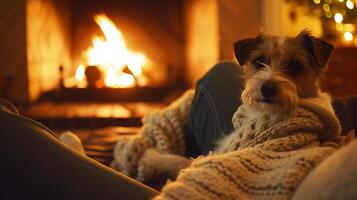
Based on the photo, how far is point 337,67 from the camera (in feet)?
10.2

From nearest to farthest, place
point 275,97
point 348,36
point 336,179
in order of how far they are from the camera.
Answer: point 336,179 → point 275,97 → point 348,36

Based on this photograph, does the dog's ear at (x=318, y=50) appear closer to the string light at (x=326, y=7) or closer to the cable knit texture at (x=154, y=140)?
the cable knit texture at (x=154, y=140)

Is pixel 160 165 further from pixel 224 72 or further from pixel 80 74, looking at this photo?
pixel 80 74

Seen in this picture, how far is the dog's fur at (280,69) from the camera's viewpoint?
115 cm

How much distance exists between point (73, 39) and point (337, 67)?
1.71 m

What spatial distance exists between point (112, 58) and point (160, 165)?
71.5 inches

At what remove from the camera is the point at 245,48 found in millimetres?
1425

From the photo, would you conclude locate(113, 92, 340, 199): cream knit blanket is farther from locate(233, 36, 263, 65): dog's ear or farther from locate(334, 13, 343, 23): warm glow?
locate(334, 13, 343, 23): warm glow

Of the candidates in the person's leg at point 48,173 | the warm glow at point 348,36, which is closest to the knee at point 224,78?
the person's leg at point 48,173

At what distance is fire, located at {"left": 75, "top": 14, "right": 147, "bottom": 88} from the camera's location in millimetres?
3289

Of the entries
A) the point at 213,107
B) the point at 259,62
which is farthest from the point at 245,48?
the point at 213,107

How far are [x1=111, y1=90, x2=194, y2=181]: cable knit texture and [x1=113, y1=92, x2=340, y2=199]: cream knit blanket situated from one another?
56cm

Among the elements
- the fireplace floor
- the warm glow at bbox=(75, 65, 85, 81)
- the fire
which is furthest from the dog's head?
the warm glow at bbox=(75, 65, 85, 81)

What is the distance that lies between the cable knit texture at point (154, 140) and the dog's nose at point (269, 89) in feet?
1.89
